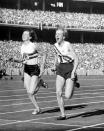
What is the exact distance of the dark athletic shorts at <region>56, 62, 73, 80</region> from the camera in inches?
398

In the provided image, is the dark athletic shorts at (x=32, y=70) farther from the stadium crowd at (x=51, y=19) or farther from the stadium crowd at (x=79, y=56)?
the stadium crowd at (x=51, y=19)

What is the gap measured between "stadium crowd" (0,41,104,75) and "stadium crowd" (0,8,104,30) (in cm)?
225

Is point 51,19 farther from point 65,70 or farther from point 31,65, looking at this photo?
point 65,70

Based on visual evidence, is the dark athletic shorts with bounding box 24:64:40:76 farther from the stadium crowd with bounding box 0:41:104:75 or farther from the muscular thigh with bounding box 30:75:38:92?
the stadium crowd with bounding box 0:41:104:75

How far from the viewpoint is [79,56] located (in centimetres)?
4822

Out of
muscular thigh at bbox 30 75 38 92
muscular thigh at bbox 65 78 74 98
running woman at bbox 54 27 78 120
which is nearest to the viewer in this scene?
muscular thigh at bbox 65 78 74 98

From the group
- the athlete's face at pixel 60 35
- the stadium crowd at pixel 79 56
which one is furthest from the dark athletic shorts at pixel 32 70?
the stadium crowd at pixel 79 56

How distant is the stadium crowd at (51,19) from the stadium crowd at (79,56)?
2.25 meters

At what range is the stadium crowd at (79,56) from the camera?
138ft

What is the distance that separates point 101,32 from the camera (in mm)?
54219

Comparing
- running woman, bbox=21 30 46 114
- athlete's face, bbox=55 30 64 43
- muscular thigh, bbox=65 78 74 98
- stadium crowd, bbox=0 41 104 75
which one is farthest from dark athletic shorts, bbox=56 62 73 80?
stadium crowd, bbox=0 41 104 75

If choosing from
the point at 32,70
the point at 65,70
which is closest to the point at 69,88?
the point at 65,70

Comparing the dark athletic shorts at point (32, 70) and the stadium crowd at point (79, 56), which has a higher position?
the dark athletic shorts at point (32, 70)

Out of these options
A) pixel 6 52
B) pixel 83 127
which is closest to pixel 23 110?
pixel 83 127
